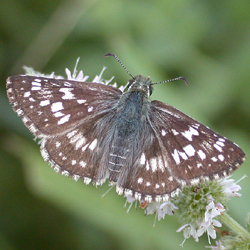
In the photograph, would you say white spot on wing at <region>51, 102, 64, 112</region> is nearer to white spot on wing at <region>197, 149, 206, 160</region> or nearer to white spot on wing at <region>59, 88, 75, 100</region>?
white spot on wing at <region>59, 88, 75, 100</region>

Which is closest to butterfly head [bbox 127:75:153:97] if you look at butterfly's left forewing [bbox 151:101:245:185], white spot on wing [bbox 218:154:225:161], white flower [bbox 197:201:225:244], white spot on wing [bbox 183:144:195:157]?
butterfly's left forewing [bbox 151:101:245:185]

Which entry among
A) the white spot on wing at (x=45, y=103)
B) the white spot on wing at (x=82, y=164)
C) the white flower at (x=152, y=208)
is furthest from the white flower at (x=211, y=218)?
the white spot on wing at (x=45, y=103)

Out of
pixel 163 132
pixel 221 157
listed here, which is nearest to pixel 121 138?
pixel 163 132

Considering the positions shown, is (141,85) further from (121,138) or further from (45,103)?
(45,103)

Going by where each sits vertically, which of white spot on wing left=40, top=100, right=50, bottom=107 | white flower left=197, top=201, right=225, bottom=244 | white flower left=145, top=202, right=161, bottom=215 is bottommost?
white flower left=145, top=202, right=161, bottom=215

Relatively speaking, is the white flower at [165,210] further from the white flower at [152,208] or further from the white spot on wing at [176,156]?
the white spot on wing at [176,156]

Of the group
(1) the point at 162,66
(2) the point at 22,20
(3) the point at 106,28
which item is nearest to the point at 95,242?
(1) the point at 162,66

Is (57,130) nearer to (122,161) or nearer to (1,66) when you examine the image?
(122,161)
